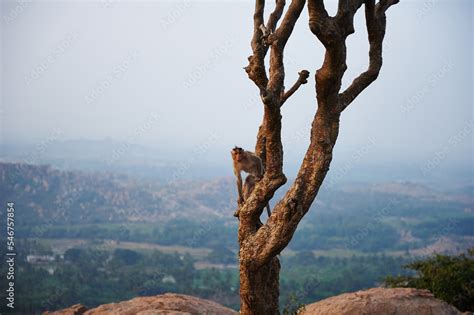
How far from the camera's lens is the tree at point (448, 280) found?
14328mm

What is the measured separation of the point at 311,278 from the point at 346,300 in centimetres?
4676

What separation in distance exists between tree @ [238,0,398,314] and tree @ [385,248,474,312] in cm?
843

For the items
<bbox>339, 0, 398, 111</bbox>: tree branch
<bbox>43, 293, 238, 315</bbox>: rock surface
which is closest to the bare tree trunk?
<bbox>43, 293, 238, 315</bbox>: rock surface

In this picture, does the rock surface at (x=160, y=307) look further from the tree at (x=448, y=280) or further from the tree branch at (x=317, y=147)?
the tree at (x=448, y=280)

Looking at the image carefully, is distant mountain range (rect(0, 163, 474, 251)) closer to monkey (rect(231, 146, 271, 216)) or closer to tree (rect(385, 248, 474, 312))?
tree (rect(385, 248, 474, 312))

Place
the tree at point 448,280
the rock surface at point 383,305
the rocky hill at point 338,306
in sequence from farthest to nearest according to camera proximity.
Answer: the tree at point 448,280, the rock surface at point 383,305, the rocky hill at point 338,306

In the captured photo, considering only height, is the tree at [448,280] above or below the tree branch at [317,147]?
below

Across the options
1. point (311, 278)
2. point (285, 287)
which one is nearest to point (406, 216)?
point (311, 278)

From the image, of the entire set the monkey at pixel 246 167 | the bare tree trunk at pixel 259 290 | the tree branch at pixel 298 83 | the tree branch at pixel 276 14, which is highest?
the tree branch at pixel 276 14

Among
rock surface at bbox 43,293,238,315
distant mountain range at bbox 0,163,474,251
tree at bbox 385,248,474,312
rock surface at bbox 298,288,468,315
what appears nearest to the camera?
rock surface at bbox 43,293,238,315

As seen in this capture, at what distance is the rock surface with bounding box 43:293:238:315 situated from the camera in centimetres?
938

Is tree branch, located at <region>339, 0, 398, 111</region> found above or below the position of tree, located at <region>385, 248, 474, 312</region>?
above

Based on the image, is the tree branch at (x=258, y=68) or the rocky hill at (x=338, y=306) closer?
the tree branch at (x=258, y=68)

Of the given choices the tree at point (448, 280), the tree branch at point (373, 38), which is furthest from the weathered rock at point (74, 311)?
the tree at point (448, 280)
